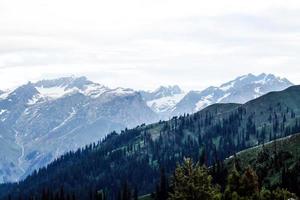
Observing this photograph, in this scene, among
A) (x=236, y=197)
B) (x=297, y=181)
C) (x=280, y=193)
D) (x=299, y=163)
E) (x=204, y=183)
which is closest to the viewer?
(x=204, y=183)

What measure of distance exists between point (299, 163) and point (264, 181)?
13566 millimetres

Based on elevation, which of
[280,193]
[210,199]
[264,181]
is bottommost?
[264,181]

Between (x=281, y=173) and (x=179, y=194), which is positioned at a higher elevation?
(x=179, y=194)

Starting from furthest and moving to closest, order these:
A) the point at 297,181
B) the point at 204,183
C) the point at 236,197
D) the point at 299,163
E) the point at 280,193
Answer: the point at 299,163 < the point at 297,181 < the point at 280,193 < the point at 236,197 < the point at 204,183

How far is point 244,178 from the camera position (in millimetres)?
112438

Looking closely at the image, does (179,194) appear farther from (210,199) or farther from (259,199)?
(259,199)

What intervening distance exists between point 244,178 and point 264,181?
298 ft

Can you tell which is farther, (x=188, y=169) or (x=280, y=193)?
(x=280, y=193)

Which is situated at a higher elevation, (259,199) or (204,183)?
(204,183)

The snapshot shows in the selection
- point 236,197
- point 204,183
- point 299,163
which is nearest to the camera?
point 204,183

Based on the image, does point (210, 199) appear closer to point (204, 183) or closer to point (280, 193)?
point (204, 183)

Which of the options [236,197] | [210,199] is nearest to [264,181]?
[236,197]

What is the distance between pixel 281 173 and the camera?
653ft

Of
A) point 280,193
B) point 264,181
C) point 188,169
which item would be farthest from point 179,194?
point 264,181
